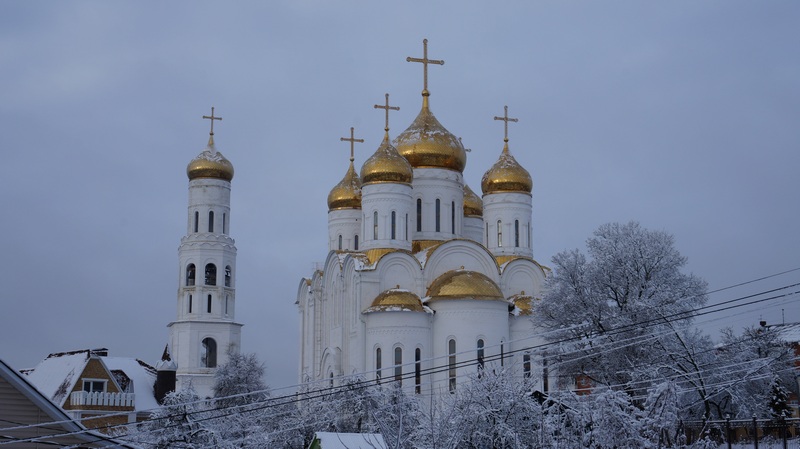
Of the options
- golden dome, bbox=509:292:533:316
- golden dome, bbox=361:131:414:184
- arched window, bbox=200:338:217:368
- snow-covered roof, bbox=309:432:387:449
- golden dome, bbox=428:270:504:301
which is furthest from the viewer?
arched window, bbox=200:338:217:368

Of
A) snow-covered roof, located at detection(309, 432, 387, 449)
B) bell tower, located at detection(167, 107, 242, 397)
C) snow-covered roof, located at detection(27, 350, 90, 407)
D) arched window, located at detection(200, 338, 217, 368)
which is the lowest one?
snow-covered roof, located at detection(309, 432, 387, 449)

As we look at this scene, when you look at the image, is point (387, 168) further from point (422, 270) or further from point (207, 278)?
point (207, 278)

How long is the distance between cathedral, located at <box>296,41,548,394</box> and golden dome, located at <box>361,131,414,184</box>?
40mm

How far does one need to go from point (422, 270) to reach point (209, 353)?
17.3 metres

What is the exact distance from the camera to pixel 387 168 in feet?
144

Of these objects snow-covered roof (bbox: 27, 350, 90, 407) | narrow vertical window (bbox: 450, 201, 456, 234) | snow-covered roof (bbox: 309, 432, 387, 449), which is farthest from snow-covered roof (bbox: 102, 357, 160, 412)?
snow-covered roof (bbox: 309, 432, 387, 449)

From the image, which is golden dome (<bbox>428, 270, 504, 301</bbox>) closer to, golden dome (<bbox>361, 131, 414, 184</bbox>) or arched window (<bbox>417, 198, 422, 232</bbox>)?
golden dome (<bbox>361, 131, 414, 184</bbox>)

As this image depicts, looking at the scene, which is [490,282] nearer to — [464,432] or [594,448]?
[464,432]

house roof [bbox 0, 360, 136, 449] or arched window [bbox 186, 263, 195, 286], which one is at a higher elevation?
arched window [bbox 186, 263, 195, 286]

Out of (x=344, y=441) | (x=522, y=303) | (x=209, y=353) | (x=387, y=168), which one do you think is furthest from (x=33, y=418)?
(x=209, y=353)

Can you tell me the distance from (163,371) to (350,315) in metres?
9.18

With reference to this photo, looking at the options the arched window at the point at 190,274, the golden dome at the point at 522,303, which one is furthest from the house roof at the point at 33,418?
the arched window at the point at 190,274

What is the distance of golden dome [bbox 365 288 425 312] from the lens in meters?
40.1

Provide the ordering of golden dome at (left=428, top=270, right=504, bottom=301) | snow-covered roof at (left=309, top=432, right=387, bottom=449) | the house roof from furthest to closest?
1. golden dome at (left=428, top=270, right=504, bottom=301)
2. snow-covered roof at (left=309, top=432, right=387, bottom=449)
3. the house roof
